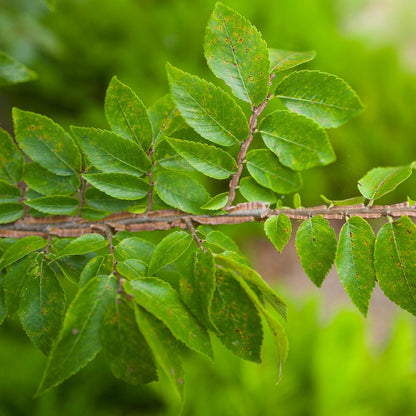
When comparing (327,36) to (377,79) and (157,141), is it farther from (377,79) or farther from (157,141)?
(157,141)

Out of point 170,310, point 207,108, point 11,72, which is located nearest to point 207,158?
point 207,108

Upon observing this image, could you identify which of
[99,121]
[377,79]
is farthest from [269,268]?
[99,121]

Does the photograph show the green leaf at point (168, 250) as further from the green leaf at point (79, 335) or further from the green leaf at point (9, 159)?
the green leaf at point (9, 159)

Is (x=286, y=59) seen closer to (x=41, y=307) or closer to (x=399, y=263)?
(x=399, y=263)

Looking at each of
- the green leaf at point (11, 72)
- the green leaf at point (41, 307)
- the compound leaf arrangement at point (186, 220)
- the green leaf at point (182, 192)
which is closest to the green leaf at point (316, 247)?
the compound leaf arrangement at point (186, 220)

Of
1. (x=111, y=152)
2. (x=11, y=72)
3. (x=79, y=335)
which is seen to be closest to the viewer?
(x=79, y=335)
